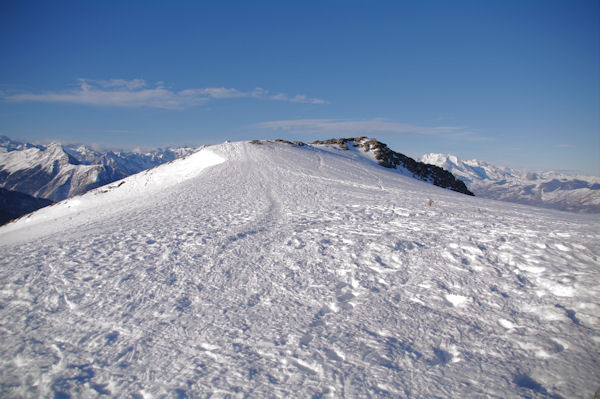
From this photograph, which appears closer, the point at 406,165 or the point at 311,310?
the point at 311,310

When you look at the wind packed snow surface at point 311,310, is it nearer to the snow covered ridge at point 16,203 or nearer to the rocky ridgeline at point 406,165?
the rocky ridgeline at point 406,165

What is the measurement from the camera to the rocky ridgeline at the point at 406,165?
1649 inches

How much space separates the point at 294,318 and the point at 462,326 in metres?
3.41

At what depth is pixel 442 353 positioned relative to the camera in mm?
4781

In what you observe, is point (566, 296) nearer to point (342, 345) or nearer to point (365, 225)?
point (342, 345)

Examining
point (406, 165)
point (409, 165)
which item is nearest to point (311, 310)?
point (406, 165)

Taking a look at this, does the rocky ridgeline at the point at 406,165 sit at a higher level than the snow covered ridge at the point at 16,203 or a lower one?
higher

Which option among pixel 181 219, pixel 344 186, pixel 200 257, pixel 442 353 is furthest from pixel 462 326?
pixel 344 186

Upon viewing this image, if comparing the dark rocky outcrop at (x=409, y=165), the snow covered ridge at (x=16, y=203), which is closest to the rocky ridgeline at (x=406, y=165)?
the dark rocky outcrop at (x=409, y=165)

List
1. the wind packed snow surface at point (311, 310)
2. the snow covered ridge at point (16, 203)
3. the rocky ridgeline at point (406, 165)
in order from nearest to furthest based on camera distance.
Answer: the wind packed snow surface at point (311, 310), the rocky ridgeline at point (406, 165), the snow covered ridge at point (16, 203)

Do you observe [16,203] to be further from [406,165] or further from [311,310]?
[311,310]

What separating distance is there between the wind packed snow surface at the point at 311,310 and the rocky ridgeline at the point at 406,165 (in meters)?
32.3

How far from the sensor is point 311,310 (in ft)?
19.9

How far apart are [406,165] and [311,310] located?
4312cm
